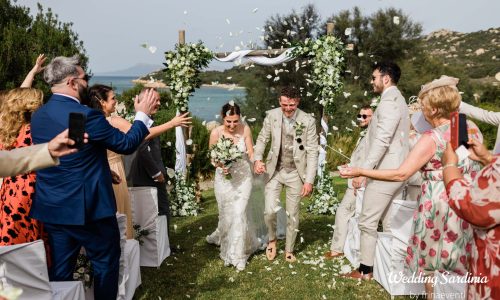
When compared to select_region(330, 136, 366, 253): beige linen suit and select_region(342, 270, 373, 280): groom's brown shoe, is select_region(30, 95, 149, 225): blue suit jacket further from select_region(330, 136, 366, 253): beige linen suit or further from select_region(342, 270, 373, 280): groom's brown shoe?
select_region(330, 136, 366, 253): beige linen suit

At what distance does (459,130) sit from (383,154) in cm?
287

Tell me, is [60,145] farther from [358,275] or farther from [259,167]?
[358,275]

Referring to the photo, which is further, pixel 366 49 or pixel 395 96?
pixel 366 49

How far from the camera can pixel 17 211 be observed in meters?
4.26

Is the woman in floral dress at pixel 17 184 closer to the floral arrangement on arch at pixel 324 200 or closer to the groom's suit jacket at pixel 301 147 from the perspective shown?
the groom's suit jacket at pixel 301 147

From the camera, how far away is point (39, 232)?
4.40 meters

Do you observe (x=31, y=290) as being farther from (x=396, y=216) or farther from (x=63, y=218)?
(x=396, y=216)

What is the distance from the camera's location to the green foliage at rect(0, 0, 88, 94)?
A: 1372cm

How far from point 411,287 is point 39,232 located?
3777 millimetres

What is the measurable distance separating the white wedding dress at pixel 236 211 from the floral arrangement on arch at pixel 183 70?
2927mm

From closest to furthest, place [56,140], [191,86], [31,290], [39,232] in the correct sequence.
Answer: [56,140], [31,290], [39,232], [191,86]

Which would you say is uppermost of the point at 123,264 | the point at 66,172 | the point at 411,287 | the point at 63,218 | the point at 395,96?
the point at 395,96

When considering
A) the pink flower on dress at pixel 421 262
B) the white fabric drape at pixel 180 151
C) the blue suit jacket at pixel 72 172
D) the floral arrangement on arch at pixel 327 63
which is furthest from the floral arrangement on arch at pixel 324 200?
the blue suit jacket at pixel 72 172

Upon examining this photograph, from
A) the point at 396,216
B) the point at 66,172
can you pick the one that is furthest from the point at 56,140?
the point at 396,216
